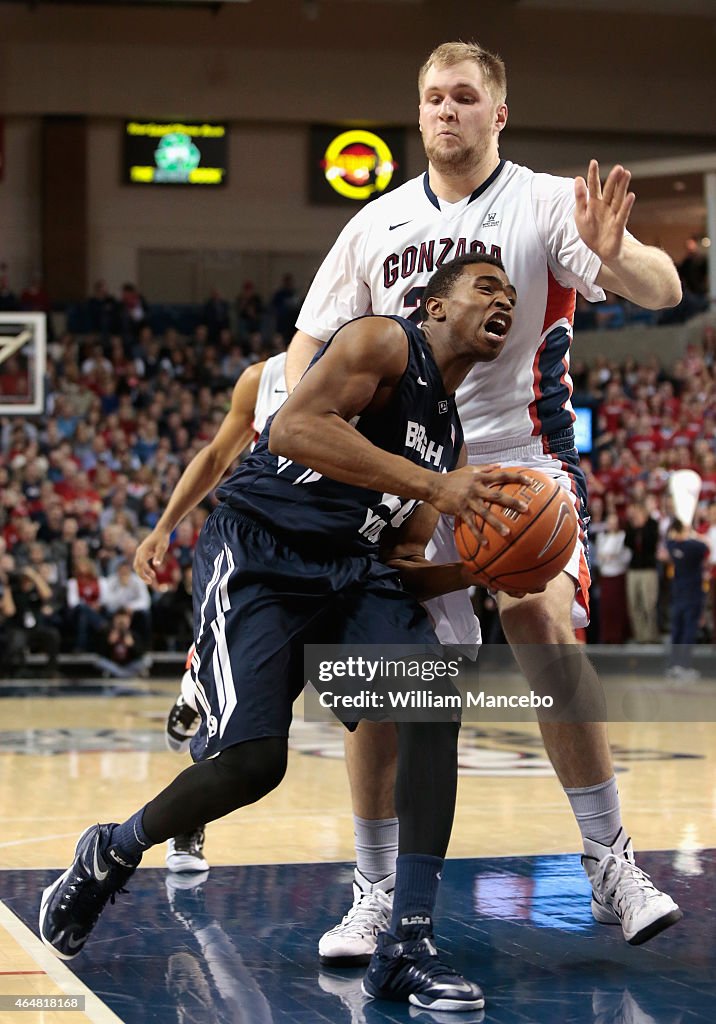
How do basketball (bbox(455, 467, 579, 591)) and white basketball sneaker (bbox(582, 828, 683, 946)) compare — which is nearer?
basketball (bbox(455, 467, 579, 591))

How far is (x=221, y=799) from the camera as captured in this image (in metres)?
3.68

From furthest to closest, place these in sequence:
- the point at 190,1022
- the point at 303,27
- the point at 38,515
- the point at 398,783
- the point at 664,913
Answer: the point at 303,27 < the point at 38,515 < the point at 664,913 < the point at 398,783 < the point at 190,1022

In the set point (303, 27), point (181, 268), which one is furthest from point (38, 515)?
point (303, 27)

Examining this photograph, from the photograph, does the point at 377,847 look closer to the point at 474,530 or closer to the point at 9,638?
the point at 474,530

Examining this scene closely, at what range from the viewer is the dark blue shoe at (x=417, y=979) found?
11.3ft

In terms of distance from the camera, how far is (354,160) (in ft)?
86.1

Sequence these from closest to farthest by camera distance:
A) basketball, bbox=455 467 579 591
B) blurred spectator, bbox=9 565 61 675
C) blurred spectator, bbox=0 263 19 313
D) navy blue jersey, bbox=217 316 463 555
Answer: basketball, bbox=455 467 579 591 < navy blue jersey, bbox=217 316 463 555 < blurred spectator, bbox=9 565 61 675 < blurred spectator, bbox=0 263 19 313

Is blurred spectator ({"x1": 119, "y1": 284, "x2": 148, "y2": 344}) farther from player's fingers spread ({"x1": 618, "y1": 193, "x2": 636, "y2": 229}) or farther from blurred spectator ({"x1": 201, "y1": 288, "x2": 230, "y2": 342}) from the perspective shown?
player's fingers spread ({"x1": 618, "y1": 193, "x2": 636, "y2": 229})

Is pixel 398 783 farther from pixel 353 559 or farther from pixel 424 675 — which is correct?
pixel 353 559

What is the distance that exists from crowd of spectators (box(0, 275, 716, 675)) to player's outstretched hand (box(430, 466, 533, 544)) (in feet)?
35.2

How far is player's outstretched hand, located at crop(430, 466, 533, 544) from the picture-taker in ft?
11.3

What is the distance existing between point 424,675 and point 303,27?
78.4 feet

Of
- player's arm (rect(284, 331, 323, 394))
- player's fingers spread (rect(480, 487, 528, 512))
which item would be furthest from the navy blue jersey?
player's arm (rect(284, 331, 323, 394))

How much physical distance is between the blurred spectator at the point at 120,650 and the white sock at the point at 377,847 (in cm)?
Answer: 1052
